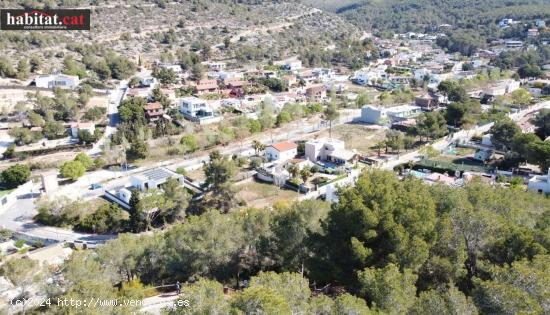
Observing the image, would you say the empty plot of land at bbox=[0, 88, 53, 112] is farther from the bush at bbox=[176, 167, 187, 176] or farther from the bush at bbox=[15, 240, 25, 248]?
the bush at bbox=[15, 240, 25, 248]

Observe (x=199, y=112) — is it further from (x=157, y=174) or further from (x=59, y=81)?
(x=59, y=81)

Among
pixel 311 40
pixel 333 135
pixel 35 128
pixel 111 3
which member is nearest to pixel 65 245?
pixel 35 128

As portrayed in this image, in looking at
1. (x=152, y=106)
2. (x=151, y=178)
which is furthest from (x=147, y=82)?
(x=151, y=178)

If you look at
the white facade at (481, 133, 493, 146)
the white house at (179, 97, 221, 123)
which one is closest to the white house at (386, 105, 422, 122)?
the white facade at (481, 133, 493, 146)

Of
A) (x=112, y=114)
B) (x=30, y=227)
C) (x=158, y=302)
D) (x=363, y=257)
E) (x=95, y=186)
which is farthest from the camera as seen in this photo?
(x=112, y=114)

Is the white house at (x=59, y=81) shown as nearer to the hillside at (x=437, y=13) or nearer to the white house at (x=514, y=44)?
the white house at (x=514, y=44)

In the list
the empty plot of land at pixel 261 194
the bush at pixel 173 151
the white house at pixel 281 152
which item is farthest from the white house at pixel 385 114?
the bush at pixel 173 151
